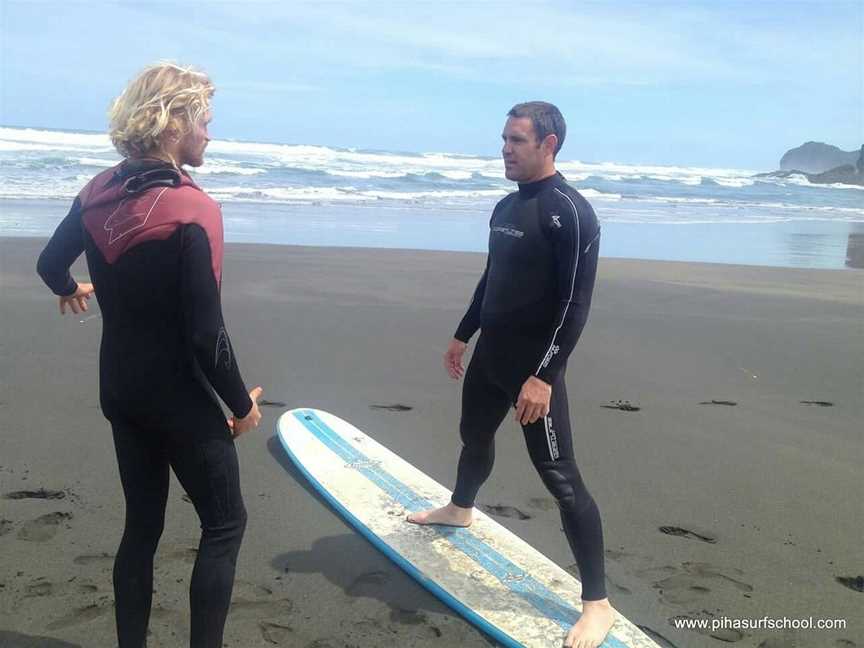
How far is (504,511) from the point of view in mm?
3480

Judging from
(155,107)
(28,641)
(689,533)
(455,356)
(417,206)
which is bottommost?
(28,641)

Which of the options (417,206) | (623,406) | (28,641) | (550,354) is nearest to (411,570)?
(550,354)

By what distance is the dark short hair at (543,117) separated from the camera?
2.65 meters

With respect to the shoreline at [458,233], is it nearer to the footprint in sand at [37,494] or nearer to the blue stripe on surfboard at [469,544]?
the blue stripe on surfboard at [469,544]

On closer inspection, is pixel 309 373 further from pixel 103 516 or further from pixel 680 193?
pixel 680 193

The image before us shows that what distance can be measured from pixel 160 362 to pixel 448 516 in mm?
1632

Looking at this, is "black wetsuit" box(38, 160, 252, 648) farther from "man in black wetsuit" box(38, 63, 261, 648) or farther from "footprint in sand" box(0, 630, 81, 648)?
"footprint in sand" box(0, 630, 81, 648)

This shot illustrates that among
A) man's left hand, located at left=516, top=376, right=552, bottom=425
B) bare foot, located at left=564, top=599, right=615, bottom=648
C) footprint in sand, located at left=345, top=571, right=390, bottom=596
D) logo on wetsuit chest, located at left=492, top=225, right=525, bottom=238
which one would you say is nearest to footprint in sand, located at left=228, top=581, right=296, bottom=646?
footprint in sand, located at left=345, top=571, right=390, bottom=596

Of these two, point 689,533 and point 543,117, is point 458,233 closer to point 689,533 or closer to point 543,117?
point 689,533

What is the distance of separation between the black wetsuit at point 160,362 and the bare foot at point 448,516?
1252 mm

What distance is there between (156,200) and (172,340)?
1.13 feet

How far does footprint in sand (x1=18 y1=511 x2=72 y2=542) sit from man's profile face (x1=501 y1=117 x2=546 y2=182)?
2.17 metres

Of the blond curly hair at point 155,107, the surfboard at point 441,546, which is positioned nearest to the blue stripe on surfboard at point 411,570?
the surfboard at point 441,546

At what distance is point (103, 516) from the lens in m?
3.19
